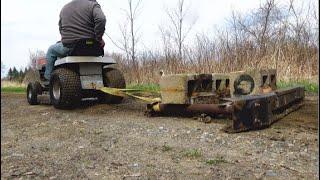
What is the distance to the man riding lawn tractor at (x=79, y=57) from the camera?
6.37 m

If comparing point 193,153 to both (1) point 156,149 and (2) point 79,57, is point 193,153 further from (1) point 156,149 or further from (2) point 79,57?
(2) point 79,57

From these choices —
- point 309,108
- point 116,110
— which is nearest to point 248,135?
point 309,108

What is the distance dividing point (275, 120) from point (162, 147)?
1.46 m

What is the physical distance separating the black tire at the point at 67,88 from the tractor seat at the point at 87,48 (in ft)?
0.98

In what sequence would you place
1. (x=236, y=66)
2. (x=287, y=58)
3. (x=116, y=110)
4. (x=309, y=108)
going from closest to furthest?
(x=309, y=108)
(x=116, y=110)
(x=287, y=58)
(x=236, y=66)

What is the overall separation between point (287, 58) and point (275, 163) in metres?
6.00

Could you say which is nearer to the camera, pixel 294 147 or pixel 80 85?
pixel 294 147

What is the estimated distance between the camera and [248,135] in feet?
13.5

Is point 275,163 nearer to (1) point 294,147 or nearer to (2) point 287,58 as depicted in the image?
(1) point 294,147

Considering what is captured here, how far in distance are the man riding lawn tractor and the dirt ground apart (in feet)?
3.40

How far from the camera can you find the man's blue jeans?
264 inches

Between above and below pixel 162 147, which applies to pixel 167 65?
above

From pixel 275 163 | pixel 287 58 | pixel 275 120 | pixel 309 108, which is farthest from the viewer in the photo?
pixel 287 58

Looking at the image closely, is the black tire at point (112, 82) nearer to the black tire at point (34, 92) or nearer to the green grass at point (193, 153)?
the black tire at point (34, 92)
